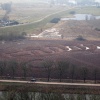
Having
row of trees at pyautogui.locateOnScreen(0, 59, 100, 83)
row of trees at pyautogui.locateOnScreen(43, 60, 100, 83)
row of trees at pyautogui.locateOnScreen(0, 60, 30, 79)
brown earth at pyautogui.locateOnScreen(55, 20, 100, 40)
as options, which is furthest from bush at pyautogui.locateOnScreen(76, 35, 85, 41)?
row of trees at pyautogui.locateOnScreen(0, 60, 30, 79)

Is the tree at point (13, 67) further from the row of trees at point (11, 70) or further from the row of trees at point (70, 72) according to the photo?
the row of trees at point (70, 72)

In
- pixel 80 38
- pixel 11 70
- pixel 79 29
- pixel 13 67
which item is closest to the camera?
pixel 13 67

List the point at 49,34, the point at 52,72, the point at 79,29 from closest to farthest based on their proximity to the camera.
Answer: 1. the point at 52,72
2. the point at 49,34
3. the point at 79,29

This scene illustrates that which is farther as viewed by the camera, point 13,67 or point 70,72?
point 70,72

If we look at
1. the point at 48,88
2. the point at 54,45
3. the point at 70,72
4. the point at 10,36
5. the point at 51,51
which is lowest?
the point at 51,51

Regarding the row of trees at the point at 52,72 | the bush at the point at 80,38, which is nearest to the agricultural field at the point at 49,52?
the row of trees at the point at 52,72

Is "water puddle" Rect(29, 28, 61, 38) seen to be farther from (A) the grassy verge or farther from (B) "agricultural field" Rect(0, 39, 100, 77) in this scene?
(A) the grassy verge

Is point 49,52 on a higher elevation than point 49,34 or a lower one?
lower

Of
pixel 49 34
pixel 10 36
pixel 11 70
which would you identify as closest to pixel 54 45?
pixel 10 36

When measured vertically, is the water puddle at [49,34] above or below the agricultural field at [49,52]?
above

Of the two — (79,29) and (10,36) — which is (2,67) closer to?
(10,36)

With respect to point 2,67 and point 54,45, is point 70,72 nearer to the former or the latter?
point 2,67

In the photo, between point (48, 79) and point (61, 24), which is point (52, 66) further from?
point (61, 24)
